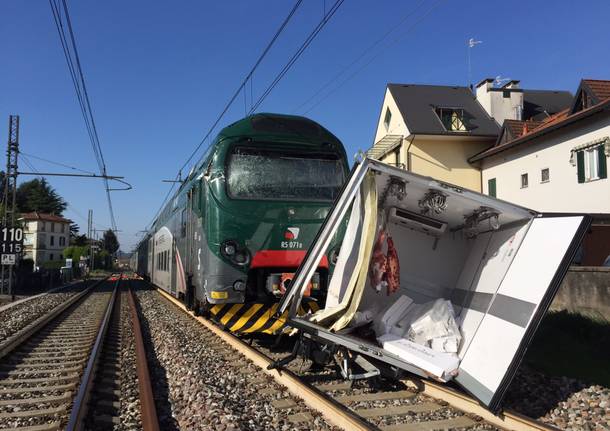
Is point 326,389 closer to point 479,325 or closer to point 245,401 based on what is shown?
point 245,401

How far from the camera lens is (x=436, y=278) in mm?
7078

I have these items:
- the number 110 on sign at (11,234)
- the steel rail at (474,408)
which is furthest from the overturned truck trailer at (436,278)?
the number 110 on sign at (11,234)

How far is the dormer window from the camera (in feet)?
92.7

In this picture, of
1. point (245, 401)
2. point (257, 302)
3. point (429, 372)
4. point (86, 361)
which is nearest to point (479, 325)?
point (429, 372)

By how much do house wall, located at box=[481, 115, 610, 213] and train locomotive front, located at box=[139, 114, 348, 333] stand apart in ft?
42.2

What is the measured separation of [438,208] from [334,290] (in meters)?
→ 1.71

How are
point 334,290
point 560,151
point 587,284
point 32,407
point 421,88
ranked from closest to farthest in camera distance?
point 32,407 → point 334,290 → point 587,284 → point 560,151 → point 421,88

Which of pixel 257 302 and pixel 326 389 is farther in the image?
pixel 257 302

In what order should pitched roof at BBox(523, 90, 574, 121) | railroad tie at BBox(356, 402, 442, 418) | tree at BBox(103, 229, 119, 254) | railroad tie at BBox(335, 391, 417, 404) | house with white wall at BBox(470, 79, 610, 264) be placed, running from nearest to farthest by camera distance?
1. railroad tie at BBox(356, 402, 442, 418)
2. railroad tie at BBox(335, 391, 417, 404)
3. house with white wall at BBox(470, 79, 610, 264)
4. pitched roof at BBox(523, 90, 574, 121)
5. tree at BBox(103, 229, 119, 254)

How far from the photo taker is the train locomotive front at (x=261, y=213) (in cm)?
754

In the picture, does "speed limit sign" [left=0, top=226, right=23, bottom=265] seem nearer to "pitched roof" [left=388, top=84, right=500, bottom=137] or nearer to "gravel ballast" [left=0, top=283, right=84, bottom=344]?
"gravel ballast" [left=0, top=283, right=84, bottom=344]

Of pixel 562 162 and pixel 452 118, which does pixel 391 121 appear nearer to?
pixel 452 118

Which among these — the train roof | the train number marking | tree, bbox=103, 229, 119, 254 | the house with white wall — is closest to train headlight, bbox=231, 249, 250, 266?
the train number marking

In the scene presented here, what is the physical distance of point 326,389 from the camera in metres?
5.59
